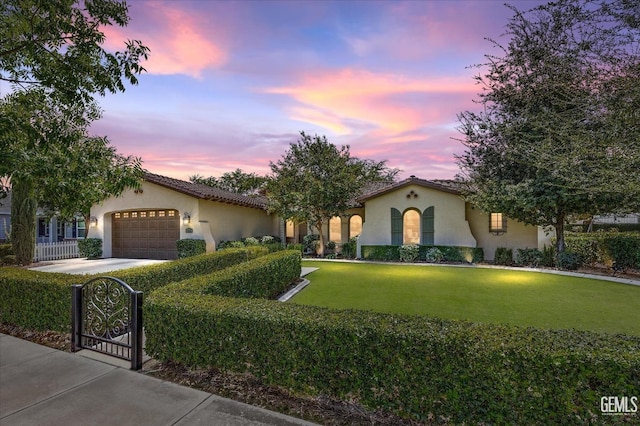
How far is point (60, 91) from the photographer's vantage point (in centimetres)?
579

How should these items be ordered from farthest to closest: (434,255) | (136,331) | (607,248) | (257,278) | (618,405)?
(434,255), (607,248), (257,278), (136,331), (618,405)

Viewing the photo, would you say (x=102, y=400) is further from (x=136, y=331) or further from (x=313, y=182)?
(x=313, y=182)

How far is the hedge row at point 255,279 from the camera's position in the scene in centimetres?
586

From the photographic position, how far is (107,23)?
576 cm

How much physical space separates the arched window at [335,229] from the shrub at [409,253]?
492cm

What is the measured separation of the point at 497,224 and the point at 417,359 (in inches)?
610

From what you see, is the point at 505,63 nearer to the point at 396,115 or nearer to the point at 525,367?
the point at 396,115

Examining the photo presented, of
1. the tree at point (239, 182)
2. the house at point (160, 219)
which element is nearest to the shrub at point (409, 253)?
the house at point (160, 219)

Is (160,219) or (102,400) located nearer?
(102,400)

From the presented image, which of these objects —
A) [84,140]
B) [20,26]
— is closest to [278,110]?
[84,140]

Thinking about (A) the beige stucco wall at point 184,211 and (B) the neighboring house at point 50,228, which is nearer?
(A) the beige stucco wall at point 184,211

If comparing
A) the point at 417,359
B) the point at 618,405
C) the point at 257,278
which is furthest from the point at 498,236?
the point at 417,359

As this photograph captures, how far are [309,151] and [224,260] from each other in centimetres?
1011

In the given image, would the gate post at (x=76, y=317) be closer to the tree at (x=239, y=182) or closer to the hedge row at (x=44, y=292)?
the hedge row at (x=44, y=292)
